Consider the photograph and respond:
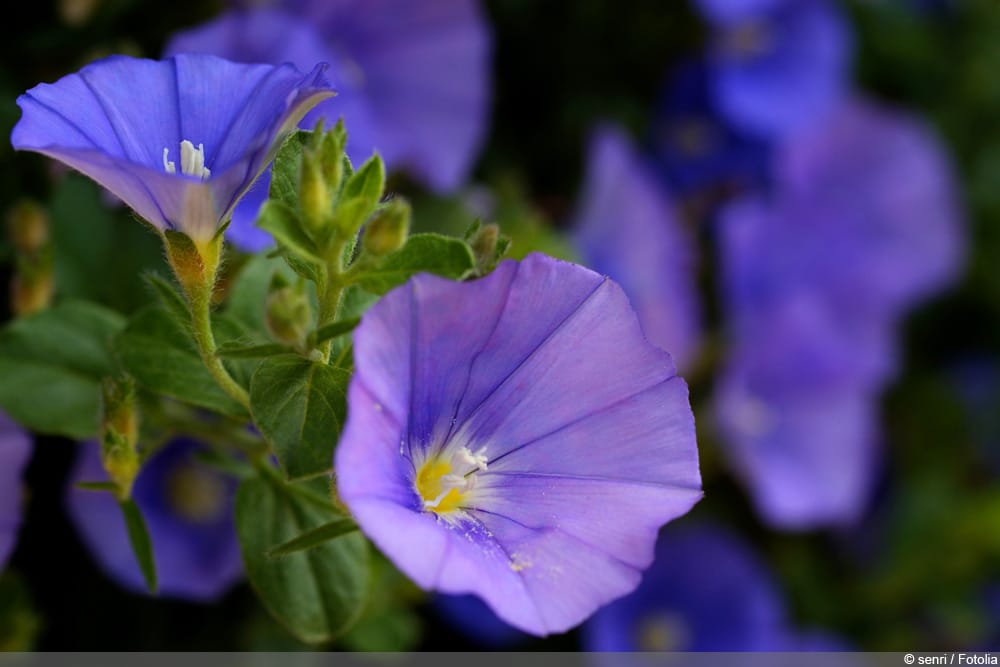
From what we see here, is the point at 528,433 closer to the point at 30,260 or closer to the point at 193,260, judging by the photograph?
the point at 193,260

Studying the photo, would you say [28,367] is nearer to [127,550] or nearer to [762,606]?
[127,550]

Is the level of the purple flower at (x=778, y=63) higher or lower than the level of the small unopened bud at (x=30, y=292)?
higher

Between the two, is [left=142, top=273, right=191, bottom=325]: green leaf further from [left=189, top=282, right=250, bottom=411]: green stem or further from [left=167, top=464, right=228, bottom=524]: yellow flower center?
[left=167, top=464, right=228, bottom=524]: yellow flower center

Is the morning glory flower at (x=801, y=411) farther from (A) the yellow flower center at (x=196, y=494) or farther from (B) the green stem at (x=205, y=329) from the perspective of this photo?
(B) the green stem at (x=205, y=329)

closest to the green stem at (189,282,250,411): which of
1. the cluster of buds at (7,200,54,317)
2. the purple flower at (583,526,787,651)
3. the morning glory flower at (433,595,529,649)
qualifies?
the cluster of buds at (7,200,54,317)

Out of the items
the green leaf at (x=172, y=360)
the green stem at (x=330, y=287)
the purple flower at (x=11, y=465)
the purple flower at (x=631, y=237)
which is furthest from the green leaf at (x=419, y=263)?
the purple flower at (x=631, y=237)

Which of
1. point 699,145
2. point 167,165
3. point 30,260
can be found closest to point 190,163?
point 167,165
